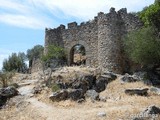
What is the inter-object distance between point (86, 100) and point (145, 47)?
6.66 meters

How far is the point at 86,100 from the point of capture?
896 inches

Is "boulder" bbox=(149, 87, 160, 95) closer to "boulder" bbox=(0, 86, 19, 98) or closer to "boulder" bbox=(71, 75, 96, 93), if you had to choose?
"boulder" bbox=(71, 75, 96, 93)

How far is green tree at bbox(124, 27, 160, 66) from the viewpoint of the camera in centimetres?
2680

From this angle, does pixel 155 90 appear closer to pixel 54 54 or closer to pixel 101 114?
pixel 101 114

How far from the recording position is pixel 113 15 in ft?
102

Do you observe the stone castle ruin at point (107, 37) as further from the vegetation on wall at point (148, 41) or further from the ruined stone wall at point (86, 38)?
the vegetation on wall at point (148, 41)

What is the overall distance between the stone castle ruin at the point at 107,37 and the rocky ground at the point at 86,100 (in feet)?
9.74

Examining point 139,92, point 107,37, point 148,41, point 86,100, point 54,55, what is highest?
point 107,37

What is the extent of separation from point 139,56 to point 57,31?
10.6 metres

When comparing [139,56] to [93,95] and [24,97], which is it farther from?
[24,97]

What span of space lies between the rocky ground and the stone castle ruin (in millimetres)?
2969

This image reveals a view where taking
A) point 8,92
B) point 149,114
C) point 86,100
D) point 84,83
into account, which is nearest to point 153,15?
point 84,83

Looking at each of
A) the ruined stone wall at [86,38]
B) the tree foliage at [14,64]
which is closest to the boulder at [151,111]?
the ruined stone wall at [86,38]

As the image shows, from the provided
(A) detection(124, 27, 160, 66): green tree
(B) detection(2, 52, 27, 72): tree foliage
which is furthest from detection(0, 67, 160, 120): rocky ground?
(B) detection(2, 52, 27, 72): tree foliage
